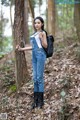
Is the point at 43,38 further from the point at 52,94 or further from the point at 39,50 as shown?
the point at 52,94

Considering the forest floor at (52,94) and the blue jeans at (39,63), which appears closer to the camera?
the forest floor at (52,94)

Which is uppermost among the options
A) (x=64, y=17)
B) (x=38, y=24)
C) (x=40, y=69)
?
(x=64, y=17)

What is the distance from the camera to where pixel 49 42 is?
275 inches

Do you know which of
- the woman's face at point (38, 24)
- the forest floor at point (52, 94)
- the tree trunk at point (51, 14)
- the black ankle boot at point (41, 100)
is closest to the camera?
the forest floor at point (52, 94)

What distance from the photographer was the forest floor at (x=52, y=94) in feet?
22.5

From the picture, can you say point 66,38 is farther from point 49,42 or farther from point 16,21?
point 49,42

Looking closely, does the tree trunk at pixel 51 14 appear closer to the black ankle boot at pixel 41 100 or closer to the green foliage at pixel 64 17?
the black ankle boot at pixel 41 100

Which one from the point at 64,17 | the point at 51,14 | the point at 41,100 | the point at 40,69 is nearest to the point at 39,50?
the point at 40,69

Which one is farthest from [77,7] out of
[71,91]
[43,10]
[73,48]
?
[43,10]

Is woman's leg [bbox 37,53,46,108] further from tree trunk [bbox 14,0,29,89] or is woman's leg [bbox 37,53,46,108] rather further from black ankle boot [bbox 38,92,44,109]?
tree trunk [bbox 14,0,29,89]

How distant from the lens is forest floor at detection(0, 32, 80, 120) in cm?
686

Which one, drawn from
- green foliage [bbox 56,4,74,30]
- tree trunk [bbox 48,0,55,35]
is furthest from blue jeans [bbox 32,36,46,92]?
green foliage [bbox 56,4,74,30]

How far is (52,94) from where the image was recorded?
25.9ft

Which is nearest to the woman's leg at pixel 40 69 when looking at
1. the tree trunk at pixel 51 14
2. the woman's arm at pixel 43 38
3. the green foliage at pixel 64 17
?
the woman's arm at pixel 43 38
